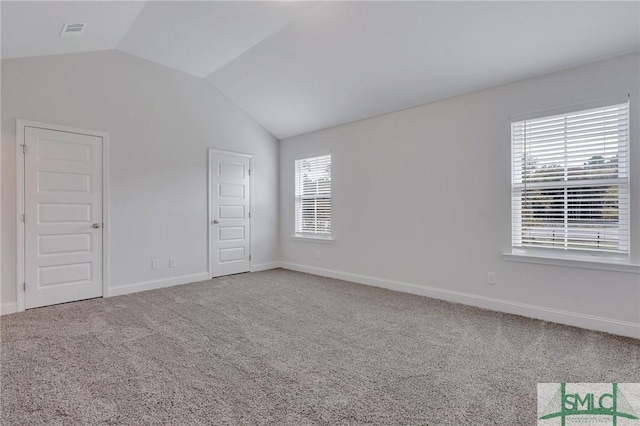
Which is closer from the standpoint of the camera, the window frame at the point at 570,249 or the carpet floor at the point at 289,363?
the carpet floor at the point at 289,363

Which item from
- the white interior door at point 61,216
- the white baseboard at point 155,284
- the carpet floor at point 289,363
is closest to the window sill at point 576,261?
the carpet floor at point 289,363

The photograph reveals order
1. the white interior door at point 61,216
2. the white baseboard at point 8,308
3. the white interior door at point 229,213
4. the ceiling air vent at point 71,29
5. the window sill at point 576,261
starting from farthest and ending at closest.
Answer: the white interior door at point 229,213, the white interior door at point 61,216, the white baseboard at point 8,308, the ceiling air vent at point 71,29, the window sill at point 576,261

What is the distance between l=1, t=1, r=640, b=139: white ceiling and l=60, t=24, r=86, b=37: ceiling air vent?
8cm

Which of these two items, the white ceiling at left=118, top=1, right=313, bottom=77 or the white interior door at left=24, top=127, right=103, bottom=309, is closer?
the white ceiling at left=118, top=1, right=313, bottom=77

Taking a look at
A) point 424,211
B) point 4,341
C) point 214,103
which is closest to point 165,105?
point 214,103

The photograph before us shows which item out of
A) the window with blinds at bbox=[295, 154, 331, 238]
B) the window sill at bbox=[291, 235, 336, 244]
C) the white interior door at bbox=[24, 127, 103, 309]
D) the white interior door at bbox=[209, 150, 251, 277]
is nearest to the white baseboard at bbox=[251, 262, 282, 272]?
the white interior door at bbox=[209, 150, 251, 277]

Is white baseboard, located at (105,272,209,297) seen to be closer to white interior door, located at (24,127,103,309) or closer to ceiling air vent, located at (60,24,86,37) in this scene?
white interior door, located at (24,127,103,309)

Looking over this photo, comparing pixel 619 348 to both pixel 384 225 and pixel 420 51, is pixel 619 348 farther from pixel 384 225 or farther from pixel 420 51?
pixel 420 51

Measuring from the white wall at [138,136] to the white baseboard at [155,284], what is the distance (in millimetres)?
47

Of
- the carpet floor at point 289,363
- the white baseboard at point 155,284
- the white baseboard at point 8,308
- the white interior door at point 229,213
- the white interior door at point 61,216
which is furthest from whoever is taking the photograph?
the white interior door at point 229,213

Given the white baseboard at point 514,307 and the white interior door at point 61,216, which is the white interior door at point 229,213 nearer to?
the white interior door at point 61,216

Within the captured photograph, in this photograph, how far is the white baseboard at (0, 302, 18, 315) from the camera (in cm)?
358

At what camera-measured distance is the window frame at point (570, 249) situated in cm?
294

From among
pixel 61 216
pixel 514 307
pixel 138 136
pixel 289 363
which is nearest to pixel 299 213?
pixel 138 136
